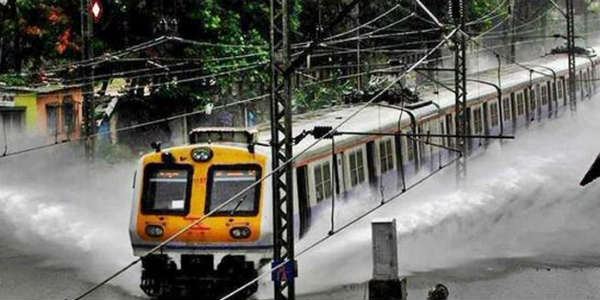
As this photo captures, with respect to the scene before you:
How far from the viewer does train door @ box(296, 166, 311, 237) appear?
19078mm

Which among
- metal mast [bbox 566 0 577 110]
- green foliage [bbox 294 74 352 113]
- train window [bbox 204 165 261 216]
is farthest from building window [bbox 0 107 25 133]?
metal mast [bbox 566 0 577 110]

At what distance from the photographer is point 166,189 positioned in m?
18.4

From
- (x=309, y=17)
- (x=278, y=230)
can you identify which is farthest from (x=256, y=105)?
(x=278, y=230)

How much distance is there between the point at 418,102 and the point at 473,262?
460 centimetres

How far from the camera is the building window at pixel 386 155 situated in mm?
23641

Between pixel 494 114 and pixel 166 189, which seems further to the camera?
pixel 494 114

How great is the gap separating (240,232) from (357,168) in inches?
187

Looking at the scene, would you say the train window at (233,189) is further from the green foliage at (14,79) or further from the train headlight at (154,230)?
the green foliage at (14,79)

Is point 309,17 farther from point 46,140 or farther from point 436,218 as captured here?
point 436,218

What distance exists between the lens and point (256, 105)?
43031 millimetres

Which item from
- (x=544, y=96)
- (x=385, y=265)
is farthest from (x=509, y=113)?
(x=385, y=265)

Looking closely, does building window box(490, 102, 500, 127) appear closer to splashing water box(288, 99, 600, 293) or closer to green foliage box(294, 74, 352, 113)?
splashing water box(288, 99, 600, 293)

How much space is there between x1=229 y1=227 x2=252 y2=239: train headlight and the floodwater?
1.40m

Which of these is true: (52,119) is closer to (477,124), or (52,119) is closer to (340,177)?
(477,124)
